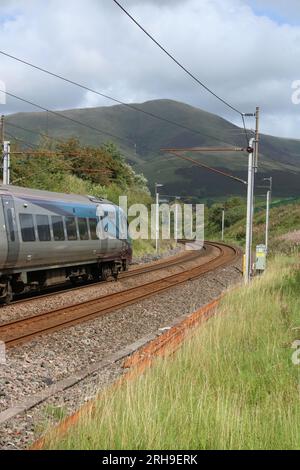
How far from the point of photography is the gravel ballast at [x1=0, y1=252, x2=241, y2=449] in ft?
23.3

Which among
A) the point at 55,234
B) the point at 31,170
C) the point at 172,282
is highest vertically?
the point at 31,170

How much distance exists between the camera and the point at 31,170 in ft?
138

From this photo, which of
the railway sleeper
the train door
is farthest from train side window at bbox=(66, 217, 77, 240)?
the train door

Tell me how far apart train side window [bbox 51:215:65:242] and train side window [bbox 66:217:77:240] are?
485 millimetres

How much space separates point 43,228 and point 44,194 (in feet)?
4.13

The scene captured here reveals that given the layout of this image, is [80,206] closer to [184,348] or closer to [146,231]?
[184,348]

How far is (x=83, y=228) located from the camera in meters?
21.7

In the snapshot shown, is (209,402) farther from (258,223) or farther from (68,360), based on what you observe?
(258,223)

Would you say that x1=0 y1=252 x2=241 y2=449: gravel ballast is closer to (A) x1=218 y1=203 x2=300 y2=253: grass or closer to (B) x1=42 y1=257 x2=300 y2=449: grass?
(B) x1=42 y1=257 x2=300 y2=449: grass

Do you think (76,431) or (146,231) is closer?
(76,431)
